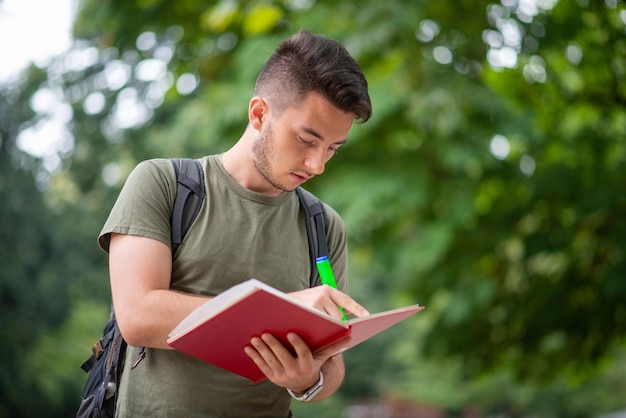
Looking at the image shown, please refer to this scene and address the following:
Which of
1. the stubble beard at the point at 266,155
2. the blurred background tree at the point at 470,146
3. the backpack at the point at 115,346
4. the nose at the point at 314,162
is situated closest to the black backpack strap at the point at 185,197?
the backpack at the point at 115,346

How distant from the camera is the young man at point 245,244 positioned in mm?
2178

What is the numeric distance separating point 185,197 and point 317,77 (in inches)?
20.5

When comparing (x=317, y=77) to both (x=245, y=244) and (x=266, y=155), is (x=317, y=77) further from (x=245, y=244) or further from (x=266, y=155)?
(x=245, y=244)

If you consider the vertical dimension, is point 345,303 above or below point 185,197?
below

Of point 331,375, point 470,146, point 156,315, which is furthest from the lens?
point 470,146

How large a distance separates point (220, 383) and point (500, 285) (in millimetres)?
5210

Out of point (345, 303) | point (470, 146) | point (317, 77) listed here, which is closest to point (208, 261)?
point (345, 303)

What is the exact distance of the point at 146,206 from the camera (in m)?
2.29

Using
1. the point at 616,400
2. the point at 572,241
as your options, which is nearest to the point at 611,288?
the point at 572,241

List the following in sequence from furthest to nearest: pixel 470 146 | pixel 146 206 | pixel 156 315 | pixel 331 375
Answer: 1. pixel 470 146
2. pixel 331 375
3. pixel 146 206
4. pixel 156 315

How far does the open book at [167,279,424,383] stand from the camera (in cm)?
190

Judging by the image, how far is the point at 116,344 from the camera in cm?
237

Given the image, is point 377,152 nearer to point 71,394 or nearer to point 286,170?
point 286,170

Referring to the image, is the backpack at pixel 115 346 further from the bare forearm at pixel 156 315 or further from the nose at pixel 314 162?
A: the nose at pixel 314 162
